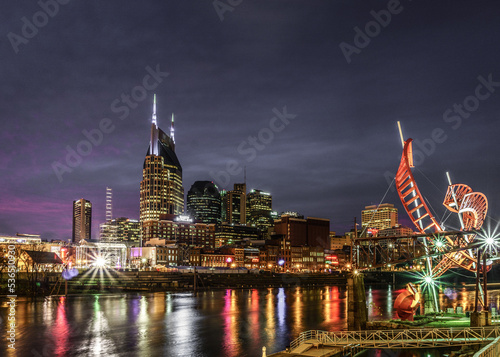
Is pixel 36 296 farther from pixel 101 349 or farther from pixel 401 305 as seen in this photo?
pixel 401 305

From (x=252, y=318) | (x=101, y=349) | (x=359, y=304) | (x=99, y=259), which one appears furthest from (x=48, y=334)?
(x=99, y=259)

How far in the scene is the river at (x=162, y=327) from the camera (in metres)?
42.4

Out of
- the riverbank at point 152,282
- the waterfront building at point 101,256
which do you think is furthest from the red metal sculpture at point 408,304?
the waterfront building at point 101,256

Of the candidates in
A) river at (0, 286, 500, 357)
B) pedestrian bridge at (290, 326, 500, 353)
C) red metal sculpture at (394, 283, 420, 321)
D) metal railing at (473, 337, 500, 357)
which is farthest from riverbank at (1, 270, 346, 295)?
metal railing at (473, 337, 500, 357)

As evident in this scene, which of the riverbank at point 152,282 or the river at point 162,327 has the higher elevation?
the river at point 162,327

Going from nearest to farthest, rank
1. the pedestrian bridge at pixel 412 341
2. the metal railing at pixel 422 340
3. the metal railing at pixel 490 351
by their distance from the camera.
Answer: the metal railing at pixel 490 351
the pedestrian bridge at pixel 412 341
the metal railing at pixel 422 340

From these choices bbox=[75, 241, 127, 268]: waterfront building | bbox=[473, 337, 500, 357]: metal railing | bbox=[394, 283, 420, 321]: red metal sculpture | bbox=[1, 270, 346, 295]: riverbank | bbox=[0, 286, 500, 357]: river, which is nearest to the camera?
bbox=[473, 337, 500, 357]: metal railing

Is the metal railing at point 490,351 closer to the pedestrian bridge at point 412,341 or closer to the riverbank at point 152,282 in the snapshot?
the pedestrian bridge at point 412,341

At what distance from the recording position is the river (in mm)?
42406

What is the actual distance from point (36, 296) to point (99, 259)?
2995 inches

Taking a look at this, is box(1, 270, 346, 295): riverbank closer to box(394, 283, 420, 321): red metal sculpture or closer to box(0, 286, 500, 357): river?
box(0, 286, 500, 357): river

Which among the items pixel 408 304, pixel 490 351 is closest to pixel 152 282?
pixel 408 304

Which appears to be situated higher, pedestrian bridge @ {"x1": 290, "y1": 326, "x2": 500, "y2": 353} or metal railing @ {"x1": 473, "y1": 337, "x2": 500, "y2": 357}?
metal railing @ {"x1": 473, "y1": 337, "x2": 500, "y2": 357}

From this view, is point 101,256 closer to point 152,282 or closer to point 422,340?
point 152,282
